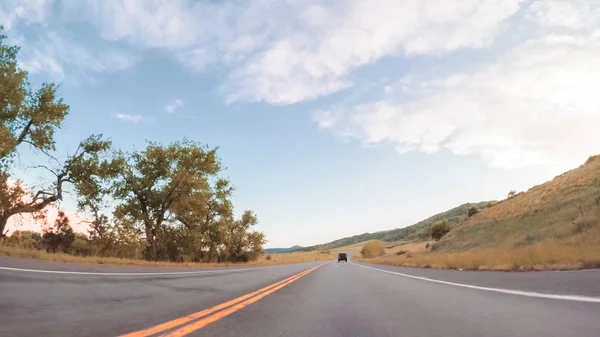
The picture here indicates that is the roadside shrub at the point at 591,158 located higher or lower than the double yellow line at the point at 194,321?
higher

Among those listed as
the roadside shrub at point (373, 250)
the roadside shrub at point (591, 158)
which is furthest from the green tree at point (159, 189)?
the roadside shrub at point (373, 250)

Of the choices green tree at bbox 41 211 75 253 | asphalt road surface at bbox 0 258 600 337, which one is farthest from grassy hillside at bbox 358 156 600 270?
green tree at bbox 41 211 75 253

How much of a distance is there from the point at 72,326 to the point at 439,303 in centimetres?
534

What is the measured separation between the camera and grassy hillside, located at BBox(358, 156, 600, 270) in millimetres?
14422

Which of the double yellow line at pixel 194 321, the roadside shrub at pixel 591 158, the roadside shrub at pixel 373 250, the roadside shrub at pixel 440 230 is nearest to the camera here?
the double yellow line at pixel 194 321

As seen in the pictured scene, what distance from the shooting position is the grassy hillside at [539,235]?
1442cm

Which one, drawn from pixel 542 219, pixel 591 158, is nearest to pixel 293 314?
pixel 542 219

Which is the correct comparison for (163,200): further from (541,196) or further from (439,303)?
(541,196)

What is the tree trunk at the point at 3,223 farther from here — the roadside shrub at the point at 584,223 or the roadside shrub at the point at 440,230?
the roadside shrub at the point at 440,230

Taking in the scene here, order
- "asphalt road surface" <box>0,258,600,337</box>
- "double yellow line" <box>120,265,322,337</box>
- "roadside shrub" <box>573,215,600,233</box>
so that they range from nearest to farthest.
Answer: "double yellow line" <box>120,265,322,337</box>
"asphalt road surface" <box>0,258,600,337</box>
"roadside shrub" <box>573,215,600,233</box>

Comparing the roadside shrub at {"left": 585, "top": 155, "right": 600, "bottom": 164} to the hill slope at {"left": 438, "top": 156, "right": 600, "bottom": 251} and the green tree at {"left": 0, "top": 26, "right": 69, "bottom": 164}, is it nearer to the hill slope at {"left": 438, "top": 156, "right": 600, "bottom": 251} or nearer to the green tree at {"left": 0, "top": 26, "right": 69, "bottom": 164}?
the hill slope at {"left": 438, "top": 156, "right": 600, "bottom": 251}

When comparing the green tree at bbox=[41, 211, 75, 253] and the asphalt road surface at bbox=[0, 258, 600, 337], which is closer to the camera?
the asphalt road surface at bbox=[0, 258, 600, 337]

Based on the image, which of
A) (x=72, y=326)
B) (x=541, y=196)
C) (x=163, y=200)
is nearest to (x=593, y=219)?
(x=541, y=196)

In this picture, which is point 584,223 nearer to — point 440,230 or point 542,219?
point 542,219
